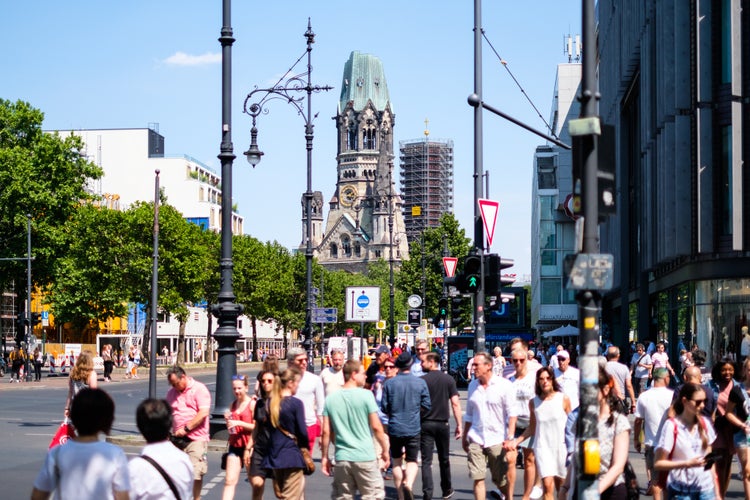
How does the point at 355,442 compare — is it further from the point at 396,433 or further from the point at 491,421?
the point at 491,421

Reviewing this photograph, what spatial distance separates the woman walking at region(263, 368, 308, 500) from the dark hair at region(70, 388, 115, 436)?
4.22 metres

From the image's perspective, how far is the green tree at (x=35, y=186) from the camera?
2589 inches

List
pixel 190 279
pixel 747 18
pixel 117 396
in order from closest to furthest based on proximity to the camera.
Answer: pixel 747 18, pixel 117 396, pixel 190 279

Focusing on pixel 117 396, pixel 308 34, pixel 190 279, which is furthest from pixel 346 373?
pixel 190 279

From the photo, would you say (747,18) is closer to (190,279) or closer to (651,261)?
(651,261)

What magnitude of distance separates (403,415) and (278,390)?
9.48ft

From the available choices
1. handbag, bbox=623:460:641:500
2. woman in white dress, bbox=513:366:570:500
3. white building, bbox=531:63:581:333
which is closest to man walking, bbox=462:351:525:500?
woman in white dress, bbox=513:366:570:500

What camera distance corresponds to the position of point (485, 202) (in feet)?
63.9

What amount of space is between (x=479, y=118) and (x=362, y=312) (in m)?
12.7

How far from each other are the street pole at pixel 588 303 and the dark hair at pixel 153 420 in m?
3.04

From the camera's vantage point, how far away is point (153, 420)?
6812 mm

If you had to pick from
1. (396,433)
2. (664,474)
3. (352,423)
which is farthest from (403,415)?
(664,474)

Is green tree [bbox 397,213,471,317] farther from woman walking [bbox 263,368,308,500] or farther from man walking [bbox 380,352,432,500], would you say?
woman walking [bbox 263,368,308,500]

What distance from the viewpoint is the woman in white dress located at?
11.3 metres
